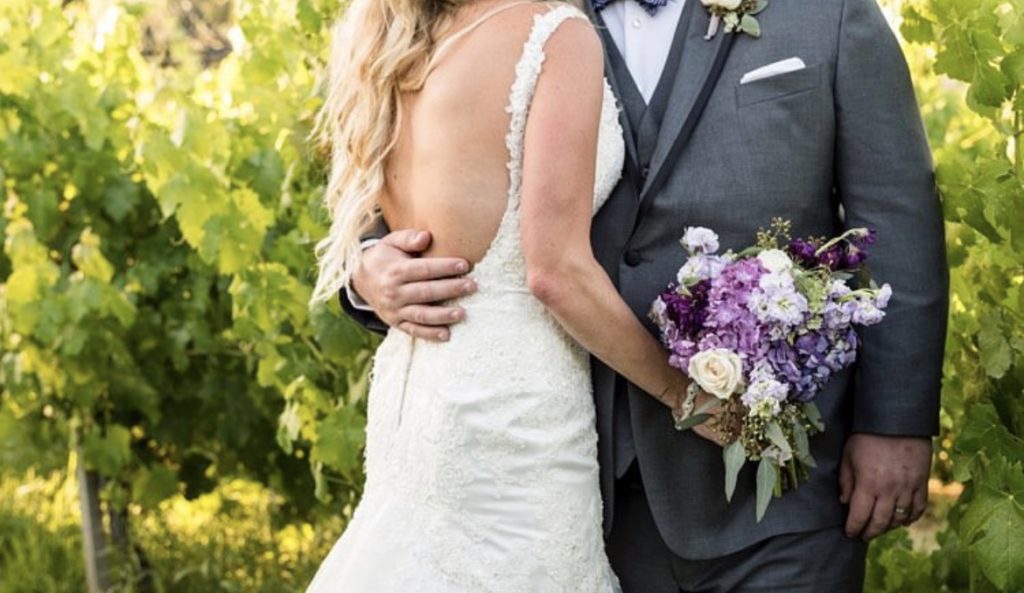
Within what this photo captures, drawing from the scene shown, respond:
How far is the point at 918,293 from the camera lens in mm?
2912

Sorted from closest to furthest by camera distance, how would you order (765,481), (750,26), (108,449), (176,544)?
(765,481) → (750,26) → (108,449) → (176,544)

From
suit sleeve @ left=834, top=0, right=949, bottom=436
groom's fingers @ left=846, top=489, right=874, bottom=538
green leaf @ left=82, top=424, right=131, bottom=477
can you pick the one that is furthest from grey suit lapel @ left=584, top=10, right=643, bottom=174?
green leaf @ left=82, top=424, right=131, bottom=477

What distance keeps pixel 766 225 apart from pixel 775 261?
289 mm

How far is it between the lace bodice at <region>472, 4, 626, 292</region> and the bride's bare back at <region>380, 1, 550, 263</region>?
0.05 feet

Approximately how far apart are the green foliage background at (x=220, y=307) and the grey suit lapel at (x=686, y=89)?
48 cm

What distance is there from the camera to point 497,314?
2.91 metres

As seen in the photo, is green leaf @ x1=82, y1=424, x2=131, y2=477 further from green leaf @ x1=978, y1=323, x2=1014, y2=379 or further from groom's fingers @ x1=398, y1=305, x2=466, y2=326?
green leaf @ x1=978, y1=323, x2=1014, y2=379

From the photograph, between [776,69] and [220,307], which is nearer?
[776,69]

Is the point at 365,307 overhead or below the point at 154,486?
overhead

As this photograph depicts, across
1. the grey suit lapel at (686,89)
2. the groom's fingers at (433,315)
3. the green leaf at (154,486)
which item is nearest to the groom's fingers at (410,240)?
the groom's fingers at (433,315)

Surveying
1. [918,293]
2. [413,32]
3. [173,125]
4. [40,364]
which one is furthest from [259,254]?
[918,293]

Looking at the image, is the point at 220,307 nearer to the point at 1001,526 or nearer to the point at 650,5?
the point at 650,5

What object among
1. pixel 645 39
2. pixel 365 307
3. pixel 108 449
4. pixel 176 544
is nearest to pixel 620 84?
pixel 645 39

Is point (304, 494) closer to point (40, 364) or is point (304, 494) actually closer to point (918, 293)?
point (40, 364)
